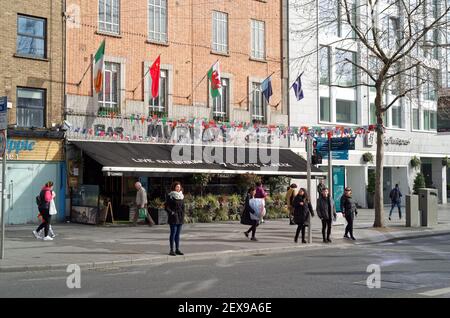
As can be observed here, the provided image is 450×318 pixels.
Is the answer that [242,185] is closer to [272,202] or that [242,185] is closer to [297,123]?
[272,202]

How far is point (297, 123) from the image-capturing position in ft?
100

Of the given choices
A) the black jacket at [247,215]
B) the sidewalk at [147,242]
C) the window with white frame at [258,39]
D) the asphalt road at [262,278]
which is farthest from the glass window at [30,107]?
the window with white frame at [258,39]

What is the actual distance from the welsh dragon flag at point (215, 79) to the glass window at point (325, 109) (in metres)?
8.79

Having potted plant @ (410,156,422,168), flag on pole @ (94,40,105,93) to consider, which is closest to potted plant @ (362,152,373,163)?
potted plant @ (410,156,422,168)

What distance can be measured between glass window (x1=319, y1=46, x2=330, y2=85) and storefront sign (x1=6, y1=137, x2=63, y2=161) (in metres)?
15.6

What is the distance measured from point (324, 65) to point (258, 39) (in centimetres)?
495

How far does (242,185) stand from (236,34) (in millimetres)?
7329

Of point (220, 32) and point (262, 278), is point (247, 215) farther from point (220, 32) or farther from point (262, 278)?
point (220, 32)

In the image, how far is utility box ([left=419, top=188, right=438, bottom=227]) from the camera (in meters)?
22.8

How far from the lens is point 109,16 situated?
79.4 ft

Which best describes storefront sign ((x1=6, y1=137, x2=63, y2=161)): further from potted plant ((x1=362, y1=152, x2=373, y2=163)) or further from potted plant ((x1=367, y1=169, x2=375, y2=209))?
potted plant ((x1=367, y1=169, x2=375, y2=209))

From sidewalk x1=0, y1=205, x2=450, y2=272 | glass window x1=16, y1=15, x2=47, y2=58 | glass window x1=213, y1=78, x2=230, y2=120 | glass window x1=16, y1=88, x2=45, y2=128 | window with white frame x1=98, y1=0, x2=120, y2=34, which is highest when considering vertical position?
window with white frame x1=98, y1=0, x2=120, y2=34

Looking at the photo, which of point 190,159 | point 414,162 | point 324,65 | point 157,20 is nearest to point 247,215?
point 190,159

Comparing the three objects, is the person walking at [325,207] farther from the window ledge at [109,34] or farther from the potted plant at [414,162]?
the potted plant at [414,162]
